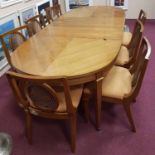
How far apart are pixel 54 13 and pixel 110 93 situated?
2.23 metres

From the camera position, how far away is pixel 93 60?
152cm

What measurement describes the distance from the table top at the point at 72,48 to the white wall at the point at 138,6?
2.40m

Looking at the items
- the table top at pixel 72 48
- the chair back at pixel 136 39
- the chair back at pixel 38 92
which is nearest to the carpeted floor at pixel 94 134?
the chair back at pixel 38 92

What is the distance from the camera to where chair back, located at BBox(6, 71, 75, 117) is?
3.76ft

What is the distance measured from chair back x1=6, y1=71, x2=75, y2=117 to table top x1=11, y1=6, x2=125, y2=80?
0.46 ft

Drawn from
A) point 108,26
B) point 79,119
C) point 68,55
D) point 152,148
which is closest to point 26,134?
point 79,119

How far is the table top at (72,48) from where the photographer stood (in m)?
1.44

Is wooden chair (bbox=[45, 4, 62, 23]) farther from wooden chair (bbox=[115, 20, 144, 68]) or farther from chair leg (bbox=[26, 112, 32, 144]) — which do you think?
chair leg (bbox=[26, 112, 32, 144])

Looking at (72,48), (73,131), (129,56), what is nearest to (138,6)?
(129,56)

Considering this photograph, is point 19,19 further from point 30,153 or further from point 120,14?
point 30,153

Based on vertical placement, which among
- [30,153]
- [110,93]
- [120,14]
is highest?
[120,14]

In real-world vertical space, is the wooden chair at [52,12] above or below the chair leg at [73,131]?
above

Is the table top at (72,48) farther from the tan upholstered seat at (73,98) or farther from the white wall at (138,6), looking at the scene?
→ the white wall at (138,6)

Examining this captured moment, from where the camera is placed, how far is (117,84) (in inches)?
64.5
